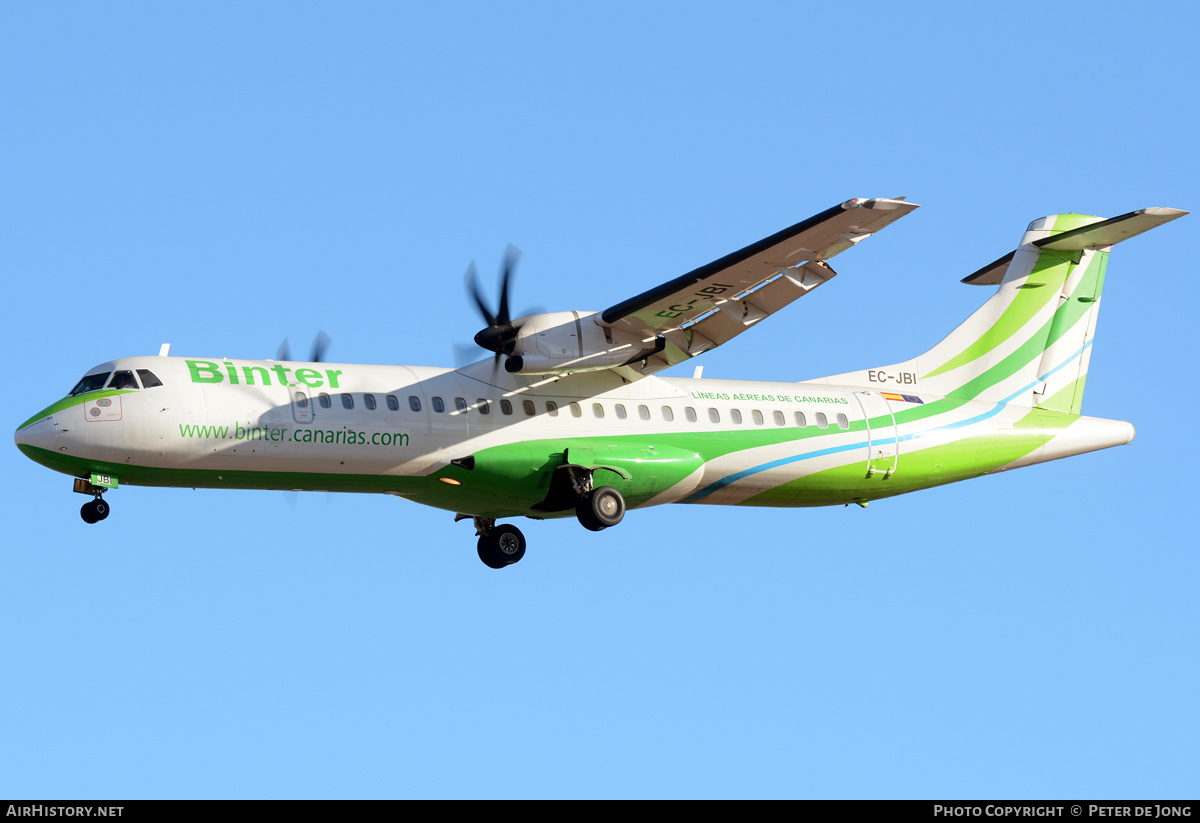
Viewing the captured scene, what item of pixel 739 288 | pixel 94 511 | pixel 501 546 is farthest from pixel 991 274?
pixel 94 511

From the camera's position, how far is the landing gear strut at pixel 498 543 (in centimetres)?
2306

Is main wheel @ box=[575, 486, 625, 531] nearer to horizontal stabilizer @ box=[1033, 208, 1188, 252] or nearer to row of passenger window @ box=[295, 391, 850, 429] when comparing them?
row of passenger window @ box=[295, 391, 850, 429]

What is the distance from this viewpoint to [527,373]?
2059cm

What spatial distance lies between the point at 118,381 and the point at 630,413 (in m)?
7.28

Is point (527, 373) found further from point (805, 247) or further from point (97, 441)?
point (97, 441)

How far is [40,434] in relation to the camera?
18938 millimetres

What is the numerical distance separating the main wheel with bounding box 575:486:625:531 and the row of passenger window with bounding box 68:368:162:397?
6106mm

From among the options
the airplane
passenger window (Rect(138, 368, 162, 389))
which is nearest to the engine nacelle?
the airplane

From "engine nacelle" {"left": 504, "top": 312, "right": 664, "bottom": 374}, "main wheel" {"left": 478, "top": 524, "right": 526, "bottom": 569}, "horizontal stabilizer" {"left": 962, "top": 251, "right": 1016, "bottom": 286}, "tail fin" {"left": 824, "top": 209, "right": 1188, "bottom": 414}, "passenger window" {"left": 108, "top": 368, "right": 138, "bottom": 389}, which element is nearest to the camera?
"passenger window" {"left": 108, "top": 368, "right": 138, "bottom": 389}

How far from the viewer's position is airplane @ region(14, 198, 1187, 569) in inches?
763

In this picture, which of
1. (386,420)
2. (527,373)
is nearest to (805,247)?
(527,373)

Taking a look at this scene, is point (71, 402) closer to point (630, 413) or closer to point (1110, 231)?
point (630, 413)

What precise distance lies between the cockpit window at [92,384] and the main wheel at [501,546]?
6446mm
